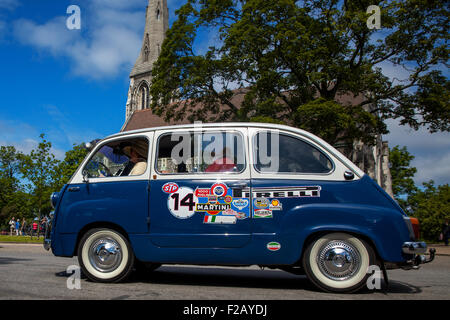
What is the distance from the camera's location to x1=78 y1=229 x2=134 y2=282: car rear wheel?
17.1ft

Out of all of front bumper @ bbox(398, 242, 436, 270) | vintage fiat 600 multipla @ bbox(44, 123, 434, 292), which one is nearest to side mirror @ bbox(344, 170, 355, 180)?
vintage fiat 600 multipla @ bbox(44, 123, 434, 292)

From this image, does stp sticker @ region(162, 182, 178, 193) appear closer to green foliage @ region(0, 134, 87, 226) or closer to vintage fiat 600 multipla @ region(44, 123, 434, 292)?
vintage fiat 600 multipla @ region(44, 123, 434, 292)

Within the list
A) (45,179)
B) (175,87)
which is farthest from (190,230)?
(45,179)

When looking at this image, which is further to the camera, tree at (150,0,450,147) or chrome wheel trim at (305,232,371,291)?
tree at (150,0,450,147)

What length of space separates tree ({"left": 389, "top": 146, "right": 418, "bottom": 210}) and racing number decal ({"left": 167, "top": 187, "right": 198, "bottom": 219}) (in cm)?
5347

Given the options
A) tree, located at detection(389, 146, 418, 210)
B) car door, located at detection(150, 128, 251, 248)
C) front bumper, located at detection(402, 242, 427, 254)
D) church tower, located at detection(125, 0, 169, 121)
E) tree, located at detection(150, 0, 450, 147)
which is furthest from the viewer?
church tower, located at detection(125, 0, 169, 121)

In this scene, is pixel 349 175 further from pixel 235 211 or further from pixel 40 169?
pixel 40 169

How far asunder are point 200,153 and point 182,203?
729 millimetres

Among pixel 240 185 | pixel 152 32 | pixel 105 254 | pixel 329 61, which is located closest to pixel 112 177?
pixel 105 254

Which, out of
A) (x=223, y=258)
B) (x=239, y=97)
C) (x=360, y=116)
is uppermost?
(x=239, y=97)

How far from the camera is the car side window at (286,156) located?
4980 millimetres

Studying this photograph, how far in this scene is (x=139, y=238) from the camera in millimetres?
5133
